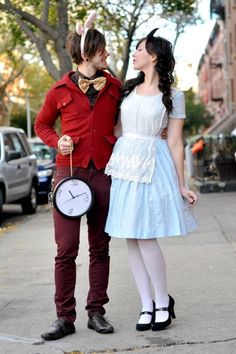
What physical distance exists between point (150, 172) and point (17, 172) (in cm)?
1003

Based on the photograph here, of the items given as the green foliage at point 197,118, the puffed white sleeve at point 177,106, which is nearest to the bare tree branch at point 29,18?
the puffed white sleeve at point 177,106

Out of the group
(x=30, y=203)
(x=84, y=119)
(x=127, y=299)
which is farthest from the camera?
(x=30, y=203)

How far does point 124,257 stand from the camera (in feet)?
27.4

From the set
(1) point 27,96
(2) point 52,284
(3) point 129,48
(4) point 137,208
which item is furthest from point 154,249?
(1) point 27,96

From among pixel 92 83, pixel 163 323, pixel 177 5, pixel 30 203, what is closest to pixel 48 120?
pixel 92 83

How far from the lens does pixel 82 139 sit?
496 cm

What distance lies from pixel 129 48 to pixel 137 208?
19489 mm

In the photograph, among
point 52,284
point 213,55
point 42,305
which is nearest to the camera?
point 42,305

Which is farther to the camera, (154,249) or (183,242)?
(183,242)

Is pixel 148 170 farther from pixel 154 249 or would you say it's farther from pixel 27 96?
pixel 27 96

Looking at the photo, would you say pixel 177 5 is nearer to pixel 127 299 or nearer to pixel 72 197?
pixel 127 299

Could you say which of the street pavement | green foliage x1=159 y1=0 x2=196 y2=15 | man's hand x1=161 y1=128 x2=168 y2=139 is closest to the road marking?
the street pavement

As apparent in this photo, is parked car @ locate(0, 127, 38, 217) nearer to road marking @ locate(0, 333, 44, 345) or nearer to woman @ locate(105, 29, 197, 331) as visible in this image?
road marking @ locate(0, 333, 44, 345)

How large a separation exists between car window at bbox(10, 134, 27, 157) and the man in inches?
403
